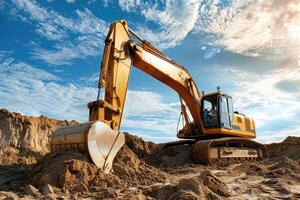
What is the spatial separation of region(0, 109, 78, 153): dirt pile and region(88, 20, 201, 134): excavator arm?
7382 mm

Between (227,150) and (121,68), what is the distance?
6.02 meters

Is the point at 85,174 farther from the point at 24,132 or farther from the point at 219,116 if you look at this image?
the point at 24,132

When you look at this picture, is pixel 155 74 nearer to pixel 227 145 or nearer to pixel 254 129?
pixel 227 145

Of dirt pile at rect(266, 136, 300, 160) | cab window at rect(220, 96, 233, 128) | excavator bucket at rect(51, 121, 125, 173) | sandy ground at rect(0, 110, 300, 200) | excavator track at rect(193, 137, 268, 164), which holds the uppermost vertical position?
cab window at rect(220, 96, 233, 128)

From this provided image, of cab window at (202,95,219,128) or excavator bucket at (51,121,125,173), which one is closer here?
excavator bucket at (51,121,125,173)

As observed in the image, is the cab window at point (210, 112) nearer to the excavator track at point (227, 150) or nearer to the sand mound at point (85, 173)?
the excavator track at point (227, 150)

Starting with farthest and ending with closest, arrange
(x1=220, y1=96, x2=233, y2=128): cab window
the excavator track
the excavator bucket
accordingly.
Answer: (x1=220, y1=96, x2=233, y2=128): cab window, the excavator track, the excavator bucket

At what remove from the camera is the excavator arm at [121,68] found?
8.74m

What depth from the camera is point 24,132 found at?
16.4 meters

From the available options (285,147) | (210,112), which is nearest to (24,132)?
(210,112)

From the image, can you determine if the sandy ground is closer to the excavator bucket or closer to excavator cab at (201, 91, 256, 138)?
the excavator bucket

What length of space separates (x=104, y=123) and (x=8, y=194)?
8.42 ft

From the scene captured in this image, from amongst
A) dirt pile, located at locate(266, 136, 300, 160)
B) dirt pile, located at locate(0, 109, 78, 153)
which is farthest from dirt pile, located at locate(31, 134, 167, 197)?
dirt pile, located at locate(266, 136, 300, 160)

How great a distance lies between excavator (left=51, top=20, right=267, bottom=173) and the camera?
7617 mm
